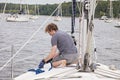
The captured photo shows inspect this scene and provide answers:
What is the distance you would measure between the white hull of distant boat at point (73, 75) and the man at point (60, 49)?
484 mm

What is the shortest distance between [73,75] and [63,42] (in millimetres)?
1200

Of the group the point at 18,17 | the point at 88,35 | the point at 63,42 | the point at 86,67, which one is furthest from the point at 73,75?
the point at 18,17

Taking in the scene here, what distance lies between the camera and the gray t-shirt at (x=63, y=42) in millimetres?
9307

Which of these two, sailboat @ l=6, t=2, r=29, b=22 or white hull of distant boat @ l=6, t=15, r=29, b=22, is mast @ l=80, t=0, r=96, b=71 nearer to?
sailboat @ l=6, t=2, r=29, b=22

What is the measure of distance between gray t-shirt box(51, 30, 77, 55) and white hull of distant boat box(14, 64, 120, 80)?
0.77 metres

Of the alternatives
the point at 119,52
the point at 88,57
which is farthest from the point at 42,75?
the point at 119,52

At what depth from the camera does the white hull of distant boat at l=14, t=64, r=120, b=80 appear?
830 centimetres

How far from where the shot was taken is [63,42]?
9.41m

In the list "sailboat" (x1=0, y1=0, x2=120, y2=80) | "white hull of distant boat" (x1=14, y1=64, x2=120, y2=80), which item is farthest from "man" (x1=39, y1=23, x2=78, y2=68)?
"white hull of distant boat" (x1=14, y1=64, x2=120, y2=80)

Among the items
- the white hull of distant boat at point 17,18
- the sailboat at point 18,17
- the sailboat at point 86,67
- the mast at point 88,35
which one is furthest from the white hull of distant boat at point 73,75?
the white hull of distant boat at point 17,18

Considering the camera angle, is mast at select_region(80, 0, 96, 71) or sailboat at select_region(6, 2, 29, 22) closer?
mast at select_region(80, 0, 96, 71)

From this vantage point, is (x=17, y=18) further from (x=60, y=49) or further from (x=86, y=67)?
(x=86, y=67)

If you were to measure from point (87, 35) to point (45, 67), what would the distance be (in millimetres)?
1179

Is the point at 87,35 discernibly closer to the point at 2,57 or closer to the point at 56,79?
the point at 56,79
